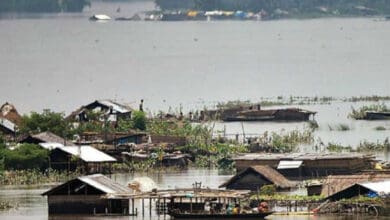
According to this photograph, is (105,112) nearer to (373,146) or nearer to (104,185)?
(373,146)

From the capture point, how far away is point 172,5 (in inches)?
5591

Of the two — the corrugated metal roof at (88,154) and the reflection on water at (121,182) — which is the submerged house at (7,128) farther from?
the reflection on water at (121,182)

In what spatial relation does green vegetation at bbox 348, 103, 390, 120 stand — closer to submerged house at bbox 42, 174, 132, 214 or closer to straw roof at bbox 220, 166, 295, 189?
straw roof at bbox 220, 166, 295, 189

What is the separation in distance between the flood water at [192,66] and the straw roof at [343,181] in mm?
1367

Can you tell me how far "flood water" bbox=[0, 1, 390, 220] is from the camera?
48219 millimetres

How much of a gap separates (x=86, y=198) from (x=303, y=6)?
9873cm

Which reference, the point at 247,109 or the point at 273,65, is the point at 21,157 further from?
the point at 273,65

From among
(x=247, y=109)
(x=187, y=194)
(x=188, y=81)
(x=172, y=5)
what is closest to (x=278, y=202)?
(x=187, y=194)

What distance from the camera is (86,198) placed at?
105ft

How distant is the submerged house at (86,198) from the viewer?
1252 inches

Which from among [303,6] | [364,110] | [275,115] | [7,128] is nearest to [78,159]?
[7,128]

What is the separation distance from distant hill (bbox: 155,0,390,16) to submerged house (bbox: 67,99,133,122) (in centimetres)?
8227

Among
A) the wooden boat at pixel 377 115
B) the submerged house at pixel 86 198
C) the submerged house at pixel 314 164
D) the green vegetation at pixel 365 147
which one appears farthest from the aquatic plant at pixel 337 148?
the submerged house at pixel 86 198

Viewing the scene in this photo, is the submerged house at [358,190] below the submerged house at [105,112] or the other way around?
below
